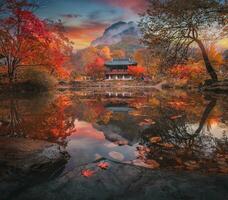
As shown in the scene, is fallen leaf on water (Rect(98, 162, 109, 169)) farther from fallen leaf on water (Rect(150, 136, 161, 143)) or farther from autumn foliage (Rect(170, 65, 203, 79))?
autumn foliage (Rect(170, 65, 203, 79))

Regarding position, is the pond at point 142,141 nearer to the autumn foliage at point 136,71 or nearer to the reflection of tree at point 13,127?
the reflection of tree at point 13,127

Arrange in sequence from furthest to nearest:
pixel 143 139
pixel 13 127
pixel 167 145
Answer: pixel 13 127
pixel 143 139
pixel 167 145

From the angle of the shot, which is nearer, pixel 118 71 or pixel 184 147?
pixel 184 147

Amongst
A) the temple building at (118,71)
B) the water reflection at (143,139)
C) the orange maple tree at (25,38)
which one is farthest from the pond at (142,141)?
the temple building at (118,71)

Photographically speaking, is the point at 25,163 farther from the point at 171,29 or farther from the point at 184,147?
the point at 171,29

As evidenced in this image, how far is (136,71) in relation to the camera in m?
69.3

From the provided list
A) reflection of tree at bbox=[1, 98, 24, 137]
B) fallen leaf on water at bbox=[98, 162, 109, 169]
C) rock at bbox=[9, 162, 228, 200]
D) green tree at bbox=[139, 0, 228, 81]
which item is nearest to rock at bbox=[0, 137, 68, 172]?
rock at bbox=[9, 162, 228, 200]

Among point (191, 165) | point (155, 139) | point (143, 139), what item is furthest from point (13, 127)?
point (191, 165)

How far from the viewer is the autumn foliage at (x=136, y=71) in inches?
2736

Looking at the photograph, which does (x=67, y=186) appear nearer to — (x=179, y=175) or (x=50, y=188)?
(x=50, y=188)

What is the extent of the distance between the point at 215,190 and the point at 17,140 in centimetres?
405

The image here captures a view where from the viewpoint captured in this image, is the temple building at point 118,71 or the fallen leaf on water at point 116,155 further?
the temple building at point 118,71

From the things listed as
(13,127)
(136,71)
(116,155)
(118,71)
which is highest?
(118,71)

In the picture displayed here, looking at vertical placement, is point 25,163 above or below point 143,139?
above
